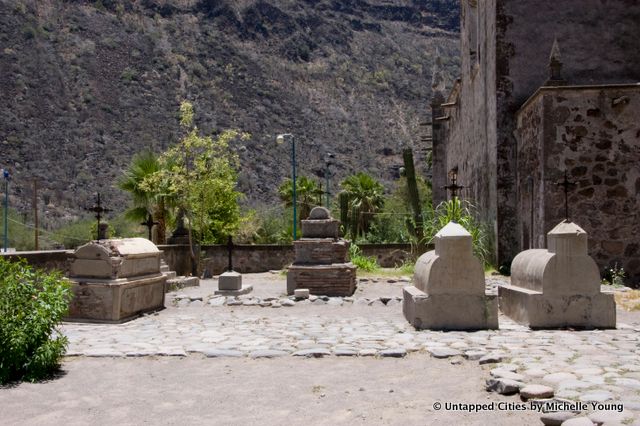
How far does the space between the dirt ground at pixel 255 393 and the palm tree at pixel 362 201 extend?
2788 cm

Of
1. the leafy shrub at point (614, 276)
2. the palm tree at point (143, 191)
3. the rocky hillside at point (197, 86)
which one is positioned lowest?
the leafy shrub at point (614, 276)

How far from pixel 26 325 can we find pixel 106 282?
4.10 metres

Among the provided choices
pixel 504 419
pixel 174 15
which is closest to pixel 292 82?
pixel 174 15

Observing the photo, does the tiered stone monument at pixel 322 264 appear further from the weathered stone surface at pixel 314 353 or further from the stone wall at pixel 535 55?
the weathered stone surface at pixel 314 353

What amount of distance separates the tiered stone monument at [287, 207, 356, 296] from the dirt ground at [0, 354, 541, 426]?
309 inches

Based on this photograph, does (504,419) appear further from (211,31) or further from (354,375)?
(211,31)

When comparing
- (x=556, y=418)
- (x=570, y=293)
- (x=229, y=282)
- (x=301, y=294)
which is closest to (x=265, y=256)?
(x=229, y=282)

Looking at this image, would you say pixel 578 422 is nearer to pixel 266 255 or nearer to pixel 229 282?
pixel 229 282

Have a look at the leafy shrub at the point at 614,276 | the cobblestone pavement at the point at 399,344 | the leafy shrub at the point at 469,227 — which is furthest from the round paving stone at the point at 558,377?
the leafy shrub at the point at 469,227

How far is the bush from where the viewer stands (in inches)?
253

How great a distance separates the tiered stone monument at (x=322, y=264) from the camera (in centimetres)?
1534

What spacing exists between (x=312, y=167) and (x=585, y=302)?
4757cm

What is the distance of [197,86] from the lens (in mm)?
60938

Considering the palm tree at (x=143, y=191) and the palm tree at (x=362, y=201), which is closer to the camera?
the palm tree at (x=143, y=191)
